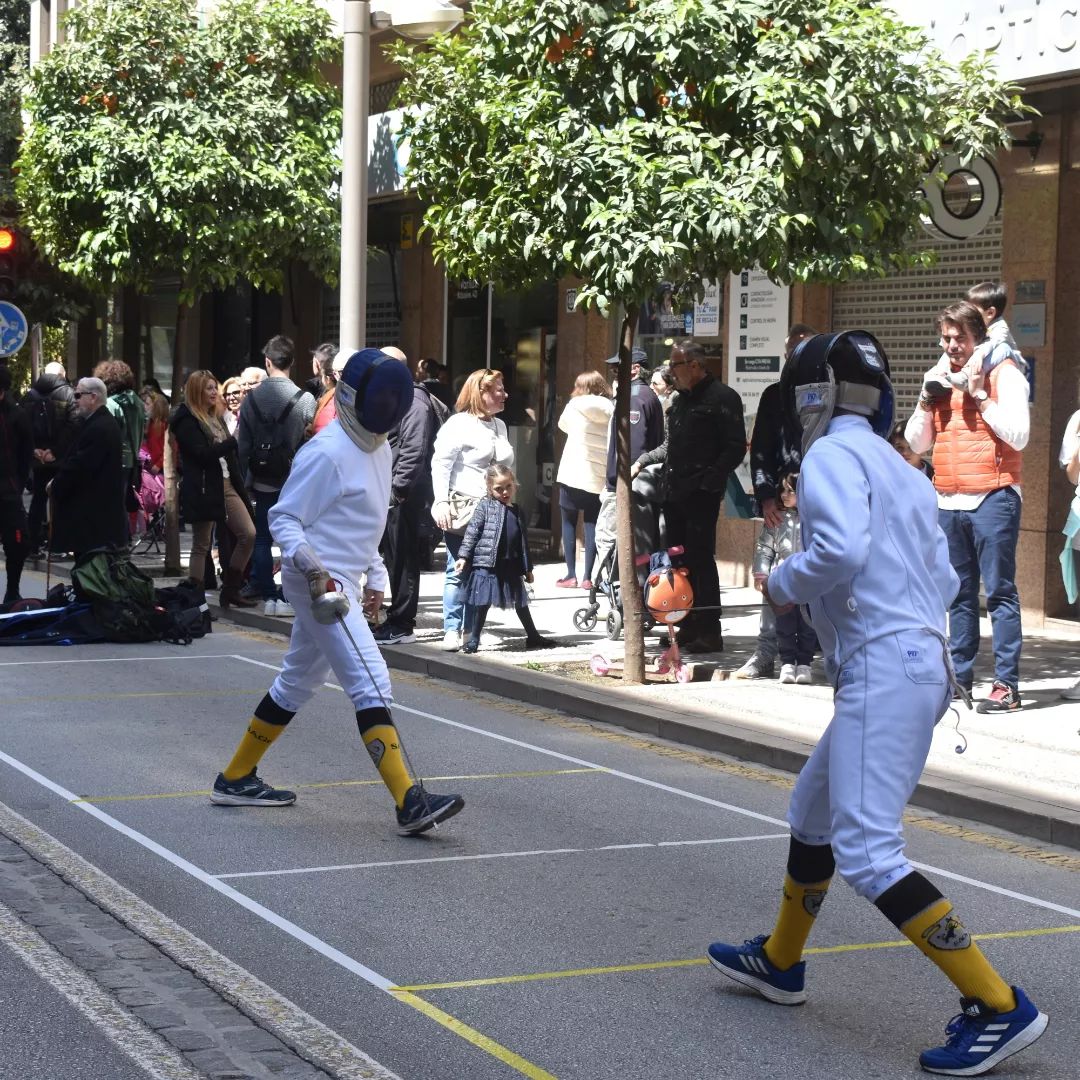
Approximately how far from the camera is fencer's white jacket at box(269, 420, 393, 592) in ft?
22.9

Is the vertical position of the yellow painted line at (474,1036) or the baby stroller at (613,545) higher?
the baby stroller at (613,545)

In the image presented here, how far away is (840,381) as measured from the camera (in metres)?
4.90

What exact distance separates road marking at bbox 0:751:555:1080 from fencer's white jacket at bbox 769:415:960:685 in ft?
4.10

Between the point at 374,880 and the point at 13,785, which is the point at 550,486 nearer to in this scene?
the point at 13,785

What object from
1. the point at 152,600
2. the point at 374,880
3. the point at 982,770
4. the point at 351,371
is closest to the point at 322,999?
the point at 374,880

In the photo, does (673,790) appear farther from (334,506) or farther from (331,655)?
(334,506)

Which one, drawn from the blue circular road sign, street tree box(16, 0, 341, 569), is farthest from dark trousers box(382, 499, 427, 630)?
the blue circular road sign

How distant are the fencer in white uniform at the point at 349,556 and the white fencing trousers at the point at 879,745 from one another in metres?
2.50

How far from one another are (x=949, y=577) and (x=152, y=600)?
8792 millimetres

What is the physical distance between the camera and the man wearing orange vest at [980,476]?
950 centimetres

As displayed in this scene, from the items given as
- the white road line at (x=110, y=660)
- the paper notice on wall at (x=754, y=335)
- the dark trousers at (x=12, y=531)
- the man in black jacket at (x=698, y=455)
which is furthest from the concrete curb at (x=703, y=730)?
the paper notice on wall at (x=754, y=335)

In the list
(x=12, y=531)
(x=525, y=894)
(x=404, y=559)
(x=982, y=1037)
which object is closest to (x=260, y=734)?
(x=525, y=894)

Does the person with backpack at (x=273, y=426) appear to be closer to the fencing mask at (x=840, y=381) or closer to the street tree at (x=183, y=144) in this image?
the street tree at (x=183, y=144)

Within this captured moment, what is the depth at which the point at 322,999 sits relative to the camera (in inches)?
198
